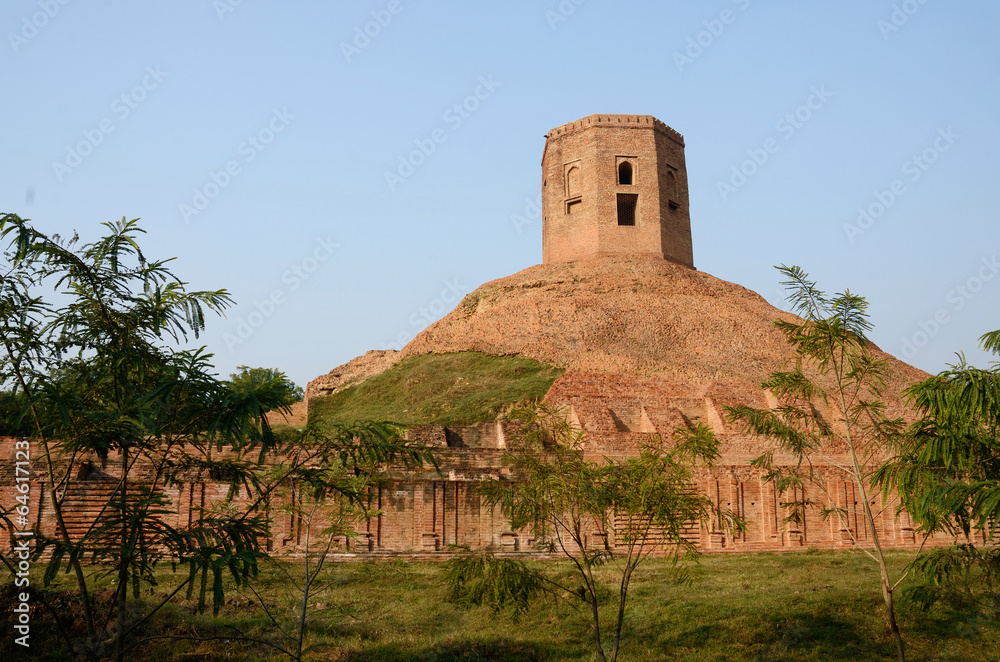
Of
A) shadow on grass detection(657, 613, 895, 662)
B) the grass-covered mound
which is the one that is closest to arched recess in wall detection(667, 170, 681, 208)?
the grass-covered mound

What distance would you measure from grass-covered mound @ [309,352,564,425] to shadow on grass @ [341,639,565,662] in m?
15.8

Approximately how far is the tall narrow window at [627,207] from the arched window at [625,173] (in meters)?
0.68

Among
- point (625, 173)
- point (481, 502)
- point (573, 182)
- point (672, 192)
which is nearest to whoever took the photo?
point (481, 502)

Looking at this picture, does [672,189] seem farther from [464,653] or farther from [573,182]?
[464,653]

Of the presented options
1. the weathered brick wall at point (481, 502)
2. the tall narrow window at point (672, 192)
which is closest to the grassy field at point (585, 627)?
the weathered brick wall at point (481, 502)

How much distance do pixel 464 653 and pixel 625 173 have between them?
32.2 m

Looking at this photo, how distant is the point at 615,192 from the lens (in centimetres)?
3984

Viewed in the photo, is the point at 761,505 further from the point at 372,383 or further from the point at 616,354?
the point at 372,383

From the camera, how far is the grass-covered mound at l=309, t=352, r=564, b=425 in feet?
94.2

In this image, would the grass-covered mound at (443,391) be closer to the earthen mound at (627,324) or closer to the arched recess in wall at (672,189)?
the earthen mound at (627,324)

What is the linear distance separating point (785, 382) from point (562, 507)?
4240mm

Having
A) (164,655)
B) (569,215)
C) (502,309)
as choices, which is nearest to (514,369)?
(502,309)

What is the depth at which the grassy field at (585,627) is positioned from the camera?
11.5 m

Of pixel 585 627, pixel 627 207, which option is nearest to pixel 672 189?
pixel 627 207
